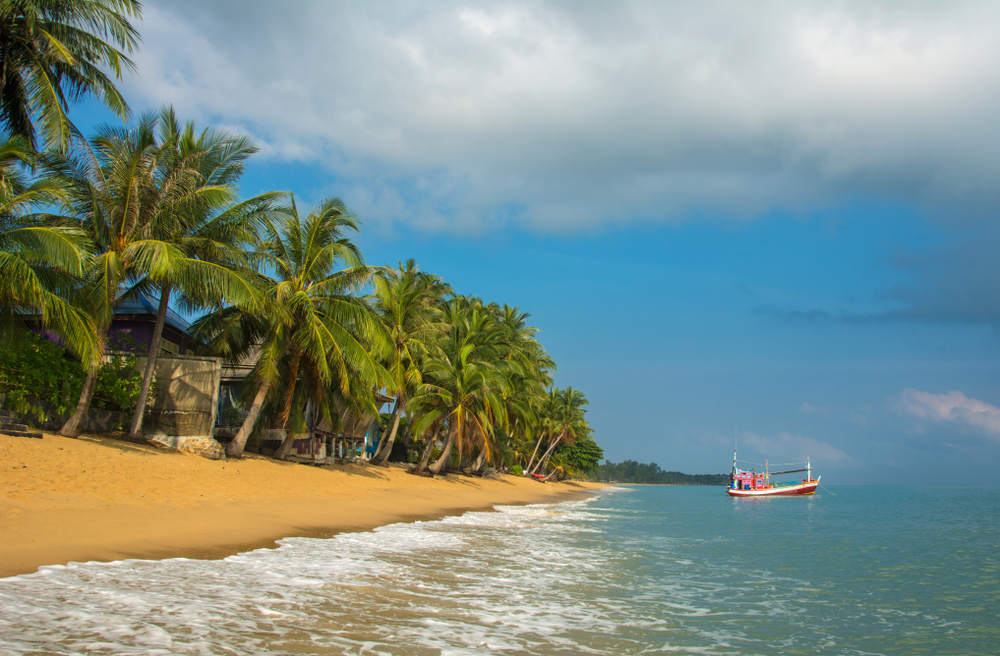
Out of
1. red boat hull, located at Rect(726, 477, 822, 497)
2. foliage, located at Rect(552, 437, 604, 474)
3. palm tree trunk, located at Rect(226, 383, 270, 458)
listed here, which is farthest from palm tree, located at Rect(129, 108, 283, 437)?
foliage, located at Rect(552, 437, 604, 474)

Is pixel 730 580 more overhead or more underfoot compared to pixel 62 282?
more underfoot

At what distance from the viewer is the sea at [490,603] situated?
187 inches

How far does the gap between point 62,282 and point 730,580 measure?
1431cm

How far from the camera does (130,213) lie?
1481cm

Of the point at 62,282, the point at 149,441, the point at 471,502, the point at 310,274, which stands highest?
the point at 310,274

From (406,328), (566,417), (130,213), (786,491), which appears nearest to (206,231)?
(130,213)

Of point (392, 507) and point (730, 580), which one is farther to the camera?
point (392, 507)

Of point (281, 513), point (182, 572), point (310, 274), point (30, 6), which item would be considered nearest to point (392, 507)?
point (281, 513)

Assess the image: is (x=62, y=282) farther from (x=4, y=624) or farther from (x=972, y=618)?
(x=972, y=618)

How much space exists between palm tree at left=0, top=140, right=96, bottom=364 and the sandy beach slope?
7.72ft

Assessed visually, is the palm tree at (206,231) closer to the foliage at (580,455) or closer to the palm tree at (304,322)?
the palm tree at (304,322)

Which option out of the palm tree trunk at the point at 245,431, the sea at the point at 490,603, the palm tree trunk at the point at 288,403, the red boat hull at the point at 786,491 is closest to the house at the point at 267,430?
the palm tree trunk at the point at 288,403

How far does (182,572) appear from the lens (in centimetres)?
669

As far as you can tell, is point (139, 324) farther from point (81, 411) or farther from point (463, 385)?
point (463, 385)
